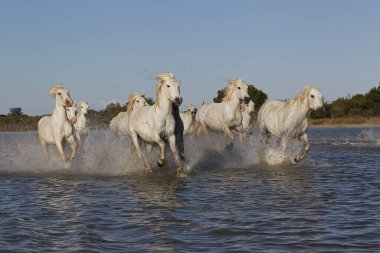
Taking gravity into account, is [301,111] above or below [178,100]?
below

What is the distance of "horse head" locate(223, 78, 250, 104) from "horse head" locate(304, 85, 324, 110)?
2792mm

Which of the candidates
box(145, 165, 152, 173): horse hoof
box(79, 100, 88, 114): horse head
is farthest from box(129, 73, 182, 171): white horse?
box(79, 100, 88, 114): horse head

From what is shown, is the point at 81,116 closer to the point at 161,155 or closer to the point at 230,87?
the point at 230,87

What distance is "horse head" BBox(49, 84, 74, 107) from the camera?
47.7 ft

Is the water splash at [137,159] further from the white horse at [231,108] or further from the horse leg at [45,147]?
the white horse at [231,108]

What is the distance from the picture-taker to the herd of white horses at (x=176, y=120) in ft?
41.0

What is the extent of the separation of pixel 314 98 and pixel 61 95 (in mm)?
6092

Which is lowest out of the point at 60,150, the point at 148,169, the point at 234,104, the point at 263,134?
the point at 148,169

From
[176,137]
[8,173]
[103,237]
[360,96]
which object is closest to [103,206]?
[103,237]

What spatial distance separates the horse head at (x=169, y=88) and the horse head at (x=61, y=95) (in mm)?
2848

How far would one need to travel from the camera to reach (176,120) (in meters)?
13.3

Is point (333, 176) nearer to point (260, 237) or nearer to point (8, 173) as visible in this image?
point (260, 237)

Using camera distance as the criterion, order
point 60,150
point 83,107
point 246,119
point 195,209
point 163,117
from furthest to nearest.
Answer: point 83,107 < point 246,119 < point 60,150 < point 163,117 < point 195,209

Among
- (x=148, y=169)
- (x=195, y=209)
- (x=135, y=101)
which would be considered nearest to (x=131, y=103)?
(x=135, y=101)
